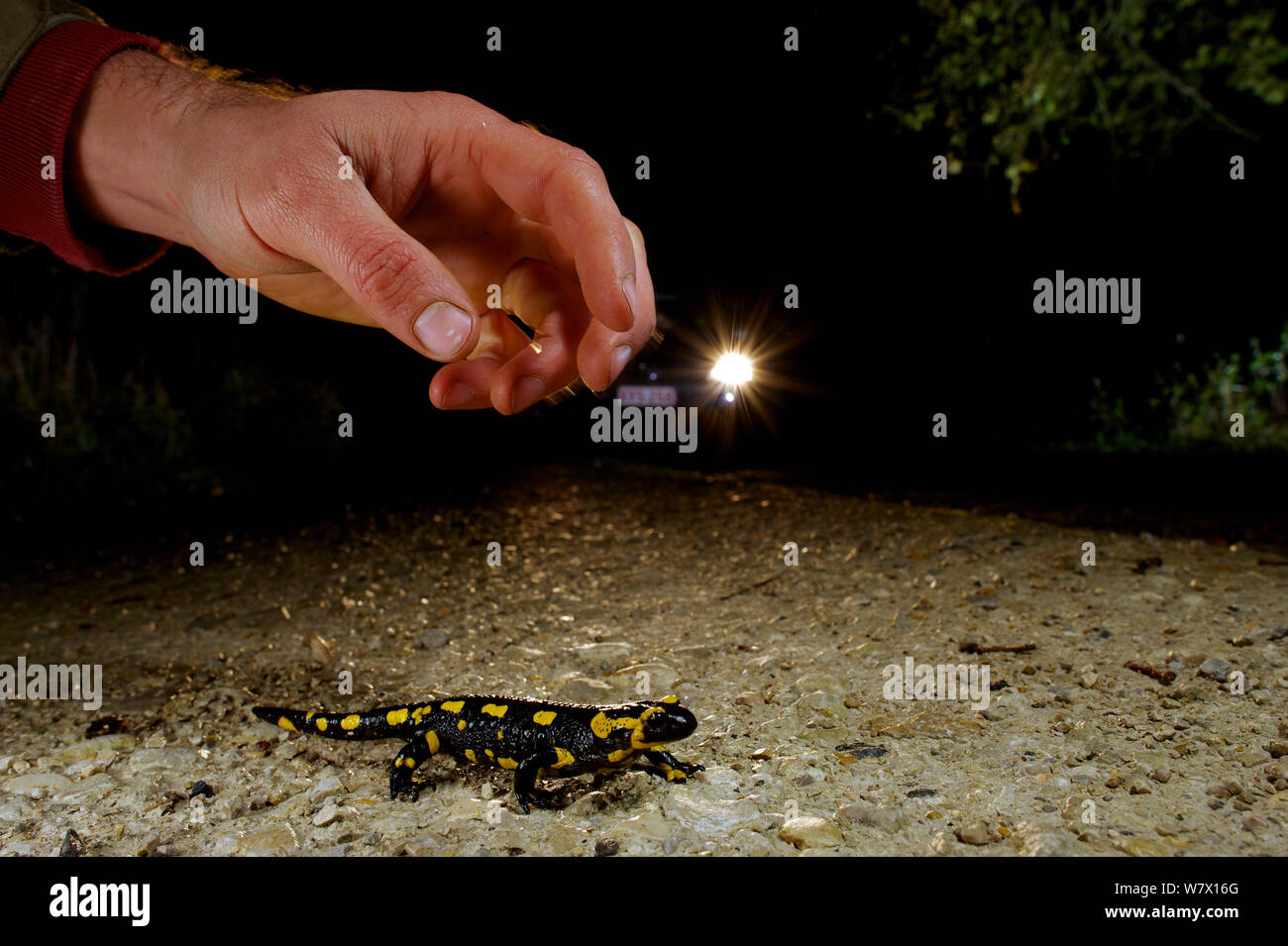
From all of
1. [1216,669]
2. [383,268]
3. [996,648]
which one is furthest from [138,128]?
[1216,669]

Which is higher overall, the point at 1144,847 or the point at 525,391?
the point at 525,391

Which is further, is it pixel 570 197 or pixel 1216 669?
pixel 1216 669

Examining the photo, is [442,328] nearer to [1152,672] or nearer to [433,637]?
[433,637]

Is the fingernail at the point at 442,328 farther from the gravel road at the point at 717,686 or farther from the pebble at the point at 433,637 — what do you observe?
the pebble at the point at 433,637

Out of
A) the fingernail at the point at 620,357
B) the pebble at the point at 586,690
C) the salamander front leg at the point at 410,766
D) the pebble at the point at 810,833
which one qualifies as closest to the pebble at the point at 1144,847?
the pebble at the point at 810,833

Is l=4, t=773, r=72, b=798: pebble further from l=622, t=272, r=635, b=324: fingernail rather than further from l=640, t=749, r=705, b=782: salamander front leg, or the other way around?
l=622, t=272, r=635, b=324: fingernail
